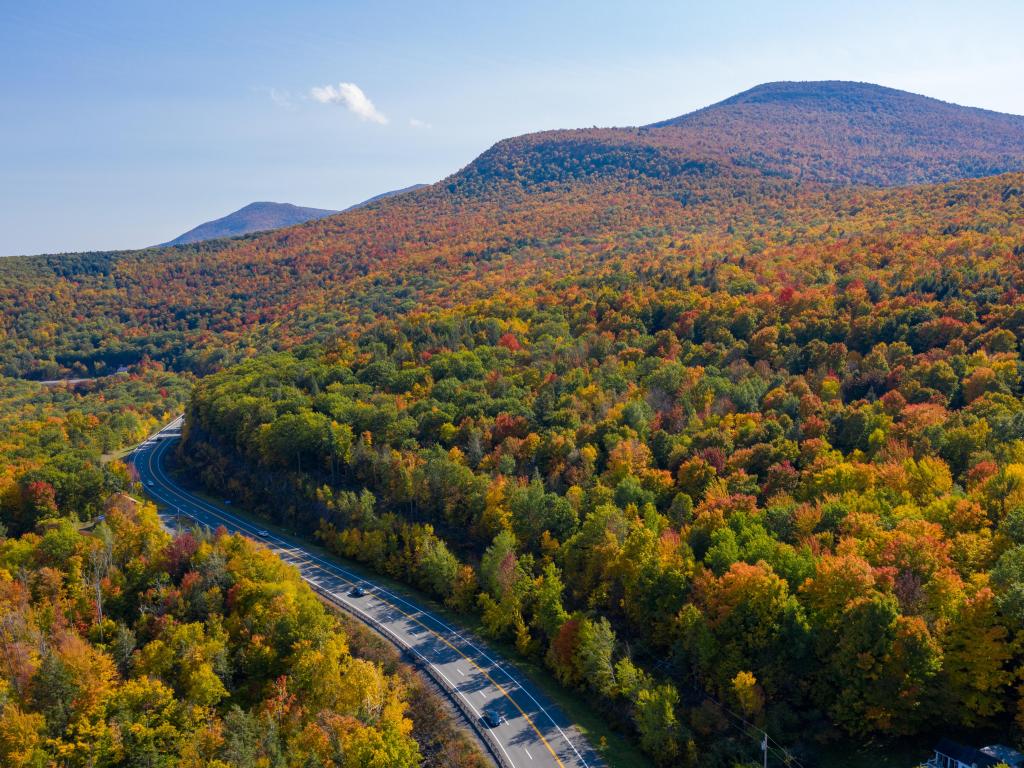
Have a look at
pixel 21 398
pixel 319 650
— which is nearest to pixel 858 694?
pixel 319 650

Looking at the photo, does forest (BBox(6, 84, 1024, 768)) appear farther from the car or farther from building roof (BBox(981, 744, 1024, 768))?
the car

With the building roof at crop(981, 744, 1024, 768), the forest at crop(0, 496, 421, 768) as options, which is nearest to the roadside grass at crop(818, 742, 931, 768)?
the building roof at crop(981, 744, 1024, 768)

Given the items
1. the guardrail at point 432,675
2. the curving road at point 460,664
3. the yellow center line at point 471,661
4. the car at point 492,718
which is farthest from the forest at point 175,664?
the yellow center line at point 471,661

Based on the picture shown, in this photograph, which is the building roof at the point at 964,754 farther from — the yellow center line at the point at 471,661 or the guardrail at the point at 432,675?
the guardrail at the point at 432,675

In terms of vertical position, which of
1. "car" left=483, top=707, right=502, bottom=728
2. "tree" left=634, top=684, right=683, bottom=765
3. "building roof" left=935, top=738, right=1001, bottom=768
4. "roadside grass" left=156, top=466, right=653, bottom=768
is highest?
"building roof" left=935, top=738, right=1001, bottom=768

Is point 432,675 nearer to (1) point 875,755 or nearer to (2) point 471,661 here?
(2) point 471,661

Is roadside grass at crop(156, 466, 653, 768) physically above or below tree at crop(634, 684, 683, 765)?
below

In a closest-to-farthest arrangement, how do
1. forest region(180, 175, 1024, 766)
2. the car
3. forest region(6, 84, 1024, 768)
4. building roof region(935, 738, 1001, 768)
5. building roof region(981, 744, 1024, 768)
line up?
building roof region(981, 744, 1024, 768)
building roof region(935, 738, 1001, 768)
forest region(180, 175, 1024, 766)
forest region(6, 84, 1024, 768)
the car

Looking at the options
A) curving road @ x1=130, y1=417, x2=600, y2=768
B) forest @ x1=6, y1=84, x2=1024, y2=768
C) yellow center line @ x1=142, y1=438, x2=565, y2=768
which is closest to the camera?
forest @ x1=6, y1=84, x2=1024, y2=768
